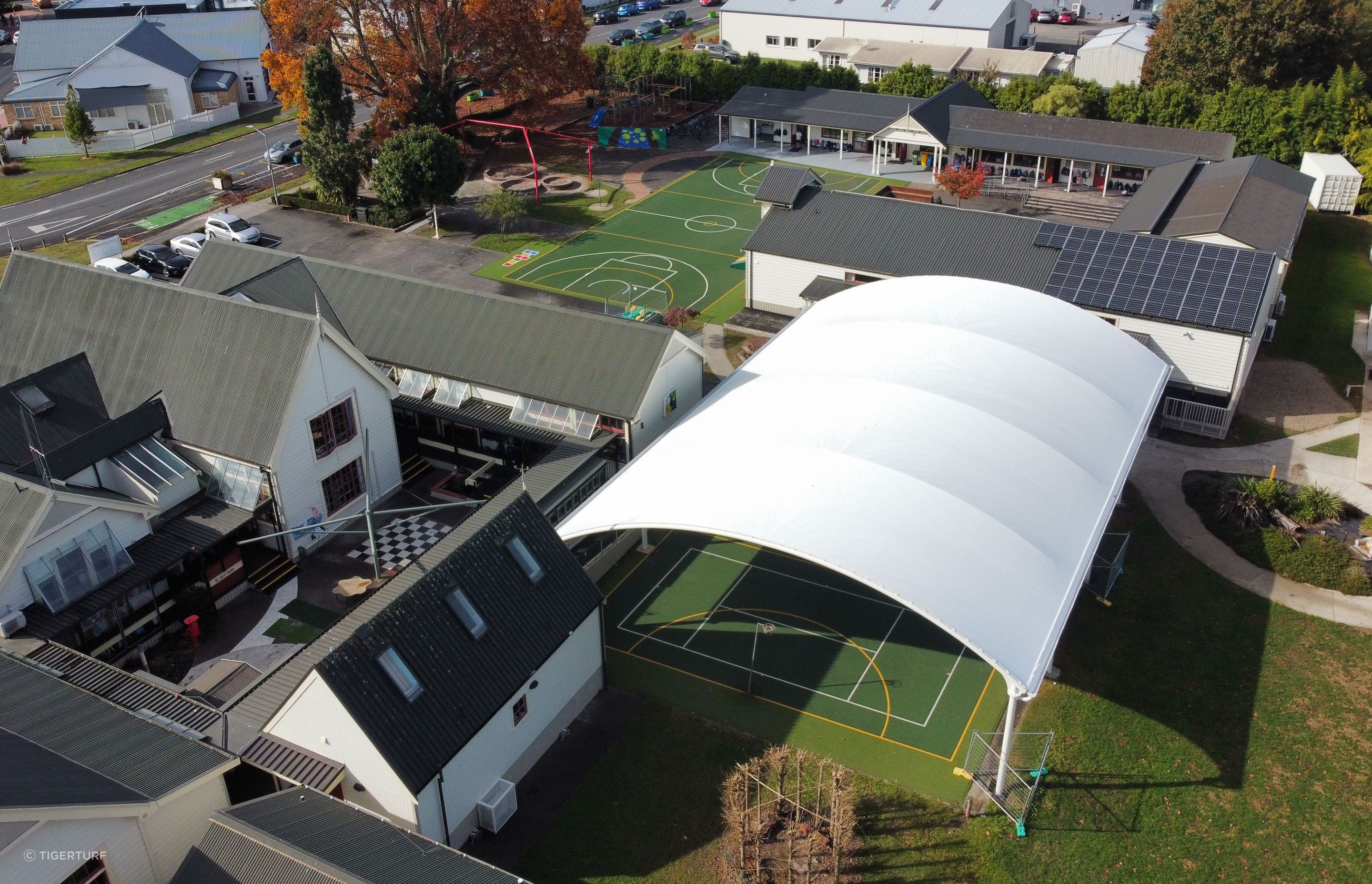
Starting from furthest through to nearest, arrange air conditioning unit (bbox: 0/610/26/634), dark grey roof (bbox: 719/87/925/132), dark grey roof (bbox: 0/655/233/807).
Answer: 1. dark grey roof (bbox: 719/87/925/132)
2. air conditioning unit (bbox: 0/610/26/634)
3. dark grey roof (bbox: 0/655/233/807)

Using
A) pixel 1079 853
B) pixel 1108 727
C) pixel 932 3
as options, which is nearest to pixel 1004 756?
pixel 1079 853

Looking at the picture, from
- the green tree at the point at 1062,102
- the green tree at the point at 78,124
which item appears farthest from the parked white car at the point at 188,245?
the green tree at the point at 1062,102

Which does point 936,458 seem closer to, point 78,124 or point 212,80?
point 78,124

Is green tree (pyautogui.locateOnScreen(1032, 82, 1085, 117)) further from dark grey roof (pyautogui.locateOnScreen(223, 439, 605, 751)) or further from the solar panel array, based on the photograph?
dark grey roof (pyautogui.locateOnScreen(223, 439, 605, 751))

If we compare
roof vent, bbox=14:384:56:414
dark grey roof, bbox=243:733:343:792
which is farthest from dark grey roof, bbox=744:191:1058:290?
dark grey roof, bbox=243:733:343:792

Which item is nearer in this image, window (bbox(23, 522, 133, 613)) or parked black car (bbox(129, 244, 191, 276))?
window (bbox(23, 522, 133, 613))
